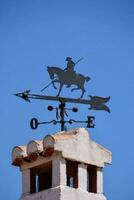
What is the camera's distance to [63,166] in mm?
26672

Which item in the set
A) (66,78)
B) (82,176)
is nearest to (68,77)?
(66,78)

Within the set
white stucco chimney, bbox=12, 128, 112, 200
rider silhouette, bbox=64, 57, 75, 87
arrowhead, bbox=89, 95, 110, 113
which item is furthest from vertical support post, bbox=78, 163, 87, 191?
rider silhouette, bbox=64, 57, 75, 87

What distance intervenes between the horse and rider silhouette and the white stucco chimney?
1181 millimetres

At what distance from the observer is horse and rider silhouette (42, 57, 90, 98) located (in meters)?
27.8

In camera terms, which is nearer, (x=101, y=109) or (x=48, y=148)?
(x=48, y=148)

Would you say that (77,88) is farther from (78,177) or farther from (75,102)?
Answer: (78,177)

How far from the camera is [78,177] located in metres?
27.2

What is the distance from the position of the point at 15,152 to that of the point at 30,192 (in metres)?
1.05

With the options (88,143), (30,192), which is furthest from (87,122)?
(30,192)

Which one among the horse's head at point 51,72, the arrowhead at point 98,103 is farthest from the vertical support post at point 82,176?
the horse's head at point 51,72

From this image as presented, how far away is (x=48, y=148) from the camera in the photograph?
26.6 m

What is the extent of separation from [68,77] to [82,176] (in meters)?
2.52

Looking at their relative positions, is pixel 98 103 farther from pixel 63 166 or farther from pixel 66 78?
pixel 63 166

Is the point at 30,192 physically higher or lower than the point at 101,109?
lower
